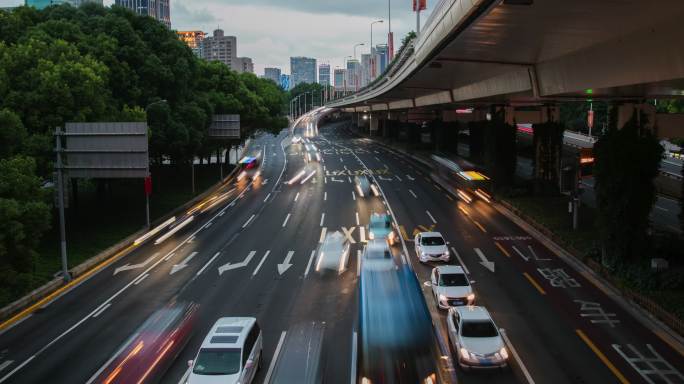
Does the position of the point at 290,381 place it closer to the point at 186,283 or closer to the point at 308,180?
the point at 186,283

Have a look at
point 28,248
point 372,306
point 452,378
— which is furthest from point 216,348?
point 28,248

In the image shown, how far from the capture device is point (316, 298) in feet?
89.6

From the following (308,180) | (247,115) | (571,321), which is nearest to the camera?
(571,321)

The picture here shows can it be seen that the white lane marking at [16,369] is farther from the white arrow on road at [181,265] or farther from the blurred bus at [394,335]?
the blurred bus at [394,335]

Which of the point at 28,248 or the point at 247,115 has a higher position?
the point at 247,115

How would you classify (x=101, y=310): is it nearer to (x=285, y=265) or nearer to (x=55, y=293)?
(x=55, y=293)

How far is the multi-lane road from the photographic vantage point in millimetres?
20156

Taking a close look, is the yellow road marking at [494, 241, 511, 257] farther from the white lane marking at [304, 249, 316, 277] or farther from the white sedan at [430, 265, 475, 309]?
the white lane marking at [304, 249, 316, 277]

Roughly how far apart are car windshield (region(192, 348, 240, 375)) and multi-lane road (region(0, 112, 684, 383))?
1857mm

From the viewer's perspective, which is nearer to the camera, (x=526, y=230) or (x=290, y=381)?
(x=290, y=381)

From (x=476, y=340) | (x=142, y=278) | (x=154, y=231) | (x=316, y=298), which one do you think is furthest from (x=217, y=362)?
(x=154, y=231)

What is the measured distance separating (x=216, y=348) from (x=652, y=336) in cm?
1562

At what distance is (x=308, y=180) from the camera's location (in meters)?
68.3

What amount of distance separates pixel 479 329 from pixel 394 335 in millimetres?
4176
